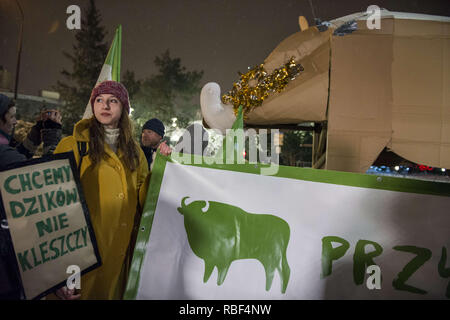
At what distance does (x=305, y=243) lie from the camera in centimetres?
161

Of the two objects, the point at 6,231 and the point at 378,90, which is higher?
the point at 378,90

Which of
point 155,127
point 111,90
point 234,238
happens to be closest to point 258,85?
point 155,127

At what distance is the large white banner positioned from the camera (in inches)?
62.1

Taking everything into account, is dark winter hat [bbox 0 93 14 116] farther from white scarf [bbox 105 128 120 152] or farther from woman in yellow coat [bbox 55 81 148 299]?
white scarf [bbox 105 128 120 152]

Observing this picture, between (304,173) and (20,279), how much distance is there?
1583 mm

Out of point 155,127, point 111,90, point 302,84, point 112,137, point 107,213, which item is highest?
point 302,84

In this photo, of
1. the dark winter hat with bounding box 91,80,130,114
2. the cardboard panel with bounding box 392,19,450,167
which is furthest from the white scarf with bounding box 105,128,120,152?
the cardboard panel with bounding box 392,19,450,167

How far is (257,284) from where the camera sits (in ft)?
5.24

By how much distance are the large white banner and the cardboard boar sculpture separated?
0.94 metres

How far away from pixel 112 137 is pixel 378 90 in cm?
222

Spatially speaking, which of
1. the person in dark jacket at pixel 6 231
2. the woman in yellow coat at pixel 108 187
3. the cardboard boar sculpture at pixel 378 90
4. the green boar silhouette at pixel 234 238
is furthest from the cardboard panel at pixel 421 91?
the person in dark jacket at pixel 6 231

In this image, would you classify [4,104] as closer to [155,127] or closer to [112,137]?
[112,137]

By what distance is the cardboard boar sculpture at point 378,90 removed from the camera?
2.39 metres
